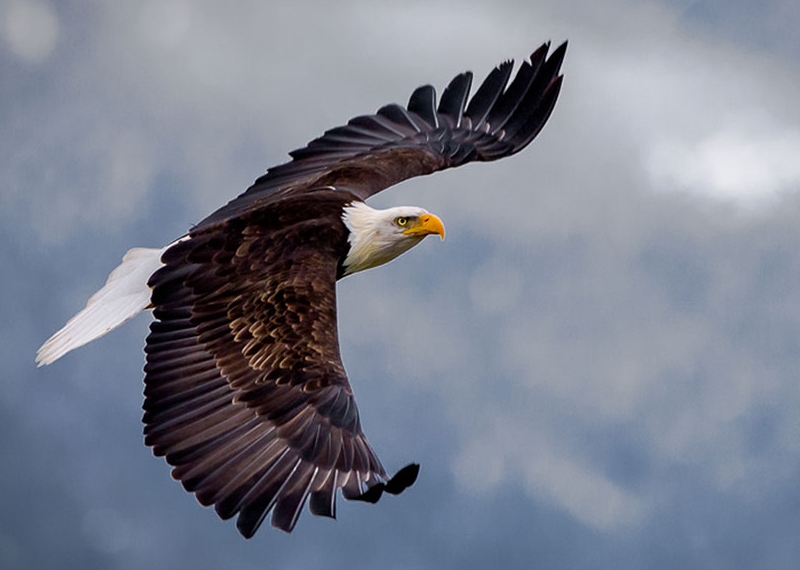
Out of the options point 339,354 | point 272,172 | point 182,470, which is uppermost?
point 272,172

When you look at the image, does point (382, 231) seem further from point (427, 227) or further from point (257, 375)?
point (257, 375)

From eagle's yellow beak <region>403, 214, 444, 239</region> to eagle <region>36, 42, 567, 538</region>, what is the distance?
12 millimetres

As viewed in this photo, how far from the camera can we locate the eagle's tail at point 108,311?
11.9m

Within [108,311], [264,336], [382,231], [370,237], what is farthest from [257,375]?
[382,231]

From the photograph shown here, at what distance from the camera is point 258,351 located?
36.2ft

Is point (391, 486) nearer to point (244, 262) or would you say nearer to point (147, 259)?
point (244, 262)

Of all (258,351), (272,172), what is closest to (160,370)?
(258,351)

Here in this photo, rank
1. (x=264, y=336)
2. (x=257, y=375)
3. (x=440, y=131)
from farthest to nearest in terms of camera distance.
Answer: (x=440, y=131) < (x=264, y=336) < (x=257, y=375)

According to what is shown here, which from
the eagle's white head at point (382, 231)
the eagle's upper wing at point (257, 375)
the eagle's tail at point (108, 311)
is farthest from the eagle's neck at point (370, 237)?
the eagle's tail at point (108, 311)

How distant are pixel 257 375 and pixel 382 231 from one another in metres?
2.21

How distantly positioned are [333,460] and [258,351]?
3.75 ft

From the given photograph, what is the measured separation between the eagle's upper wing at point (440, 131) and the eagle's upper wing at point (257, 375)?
1.95 meters

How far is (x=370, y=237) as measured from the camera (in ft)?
41.1

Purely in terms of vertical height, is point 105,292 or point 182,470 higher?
point 105,292
